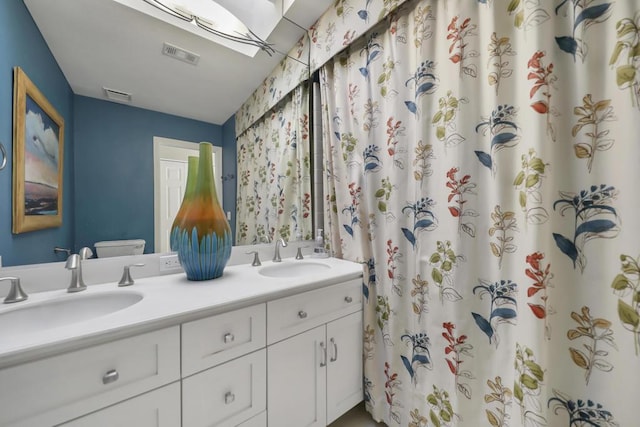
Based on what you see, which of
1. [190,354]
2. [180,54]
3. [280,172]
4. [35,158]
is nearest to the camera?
[190,354]

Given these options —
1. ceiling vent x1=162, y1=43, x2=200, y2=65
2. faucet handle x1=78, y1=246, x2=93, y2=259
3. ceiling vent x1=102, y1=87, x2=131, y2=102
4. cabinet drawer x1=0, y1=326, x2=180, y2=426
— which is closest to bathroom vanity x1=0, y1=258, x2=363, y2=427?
cabinet drawer x1=0, y1=326, x2=180, y2=426

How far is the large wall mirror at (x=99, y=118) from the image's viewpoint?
0.88 m

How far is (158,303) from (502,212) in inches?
48.1

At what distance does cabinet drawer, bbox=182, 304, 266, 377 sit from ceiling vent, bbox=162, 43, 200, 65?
1248 mm

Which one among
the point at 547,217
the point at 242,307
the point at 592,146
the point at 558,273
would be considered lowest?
the point at 242,307

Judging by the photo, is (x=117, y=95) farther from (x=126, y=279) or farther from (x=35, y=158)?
(x=126, y=279)

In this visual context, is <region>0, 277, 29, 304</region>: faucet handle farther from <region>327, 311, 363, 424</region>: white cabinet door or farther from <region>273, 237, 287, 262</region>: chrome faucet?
<region>327, 311, 363, 424</region>: white cabinet door

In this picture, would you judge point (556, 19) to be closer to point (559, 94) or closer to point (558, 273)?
point (559, 94)

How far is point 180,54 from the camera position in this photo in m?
1.19

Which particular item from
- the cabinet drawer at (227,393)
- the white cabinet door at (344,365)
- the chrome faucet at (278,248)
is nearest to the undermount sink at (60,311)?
the cabinet drawer at (227,393)

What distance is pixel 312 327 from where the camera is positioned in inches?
42.6

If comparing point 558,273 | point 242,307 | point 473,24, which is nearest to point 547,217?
point 558,273

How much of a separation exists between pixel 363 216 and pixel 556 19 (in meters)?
1.01

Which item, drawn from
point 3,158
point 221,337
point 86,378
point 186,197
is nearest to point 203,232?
point 186,197
